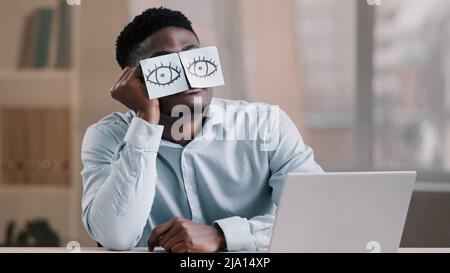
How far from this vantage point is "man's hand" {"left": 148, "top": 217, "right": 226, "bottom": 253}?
127cm

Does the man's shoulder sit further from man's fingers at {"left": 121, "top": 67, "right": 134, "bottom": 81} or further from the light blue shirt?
man's fingers at {"left": 121, "top": 67, "right": 134, "bottom": 81}

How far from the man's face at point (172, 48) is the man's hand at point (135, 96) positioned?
57mm

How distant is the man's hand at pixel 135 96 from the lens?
1.46 metres

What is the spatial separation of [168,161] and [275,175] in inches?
8.9

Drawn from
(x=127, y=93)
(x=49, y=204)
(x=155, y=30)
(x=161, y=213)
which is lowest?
(x=49, y=204)

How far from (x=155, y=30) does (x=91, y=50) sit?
0.46 m

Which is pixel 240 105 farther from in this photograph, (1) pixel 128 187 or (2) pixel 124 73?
(1) pixel 128 187

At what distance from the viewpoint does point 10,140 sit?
7.84ft

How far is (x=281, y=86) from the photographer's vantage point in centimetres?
206

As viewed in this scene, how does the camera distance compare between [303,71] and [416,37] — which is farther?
[416,37]

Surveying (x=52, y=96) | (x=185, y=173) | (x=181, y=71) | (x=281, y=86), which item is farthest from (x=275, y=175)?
(x=52, y=96)

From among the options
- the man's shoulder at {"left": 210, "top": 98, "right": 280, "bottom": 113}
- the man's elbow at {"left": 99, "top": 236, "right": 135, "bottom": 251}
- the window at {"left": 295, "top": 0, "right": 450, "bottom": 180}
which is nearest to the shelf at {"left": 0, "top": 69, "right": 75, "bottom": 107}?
the window at {"left": 295, "top": 0, "right": 450, "bottom": 180}

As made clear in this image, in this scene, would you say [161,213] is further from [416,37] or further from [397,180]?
[416,37]
